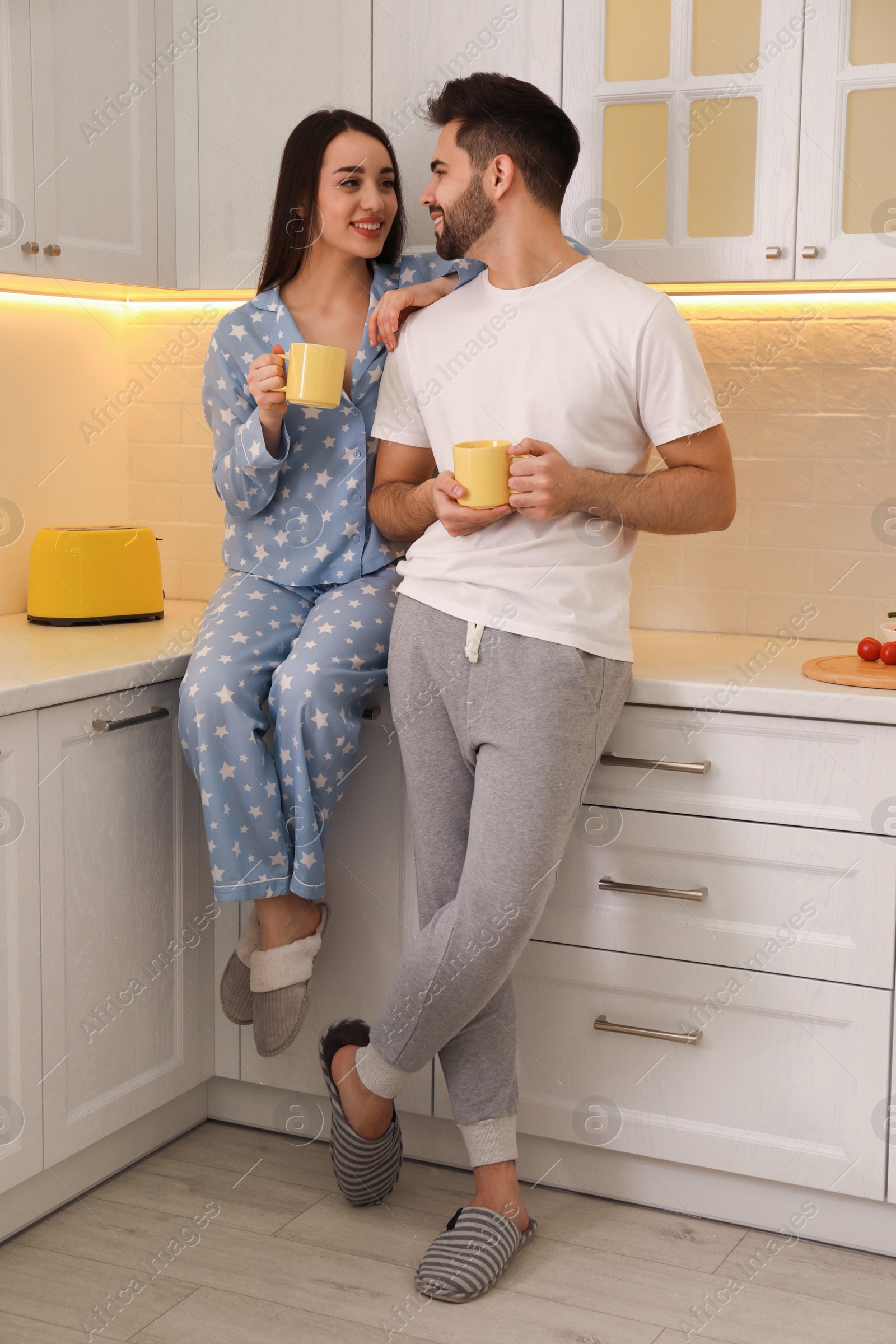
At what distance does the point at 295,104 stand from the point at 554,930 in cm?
153

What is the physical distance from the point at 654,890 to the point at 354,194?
120 centimetres

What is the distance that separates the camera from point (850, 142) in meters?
2.05

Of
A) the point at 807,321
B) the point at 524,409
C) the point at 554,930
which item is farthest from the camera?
the point at 807,321

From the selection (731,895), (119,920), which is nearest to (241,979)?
(119,920)

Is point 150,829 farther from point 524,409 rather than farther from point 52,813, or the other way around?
point 524,409

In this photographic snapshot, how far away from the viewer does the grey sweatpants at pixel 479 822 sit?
1.81m

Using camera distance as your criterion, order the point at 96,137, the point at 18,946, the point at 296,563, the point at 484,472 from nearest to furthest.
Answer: the point at 484,472 < the point at 18,946 < the point at 296,563 < the point at 96,137

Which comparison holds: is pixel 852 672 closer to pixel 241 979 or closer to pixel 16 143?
pixel 241 979

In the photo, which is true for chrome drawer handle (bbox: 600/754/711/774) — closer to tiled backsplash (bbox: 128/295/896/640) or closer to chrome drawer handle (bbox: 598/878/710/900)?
chrome drawer handle (bbox: 598/878/710/900)

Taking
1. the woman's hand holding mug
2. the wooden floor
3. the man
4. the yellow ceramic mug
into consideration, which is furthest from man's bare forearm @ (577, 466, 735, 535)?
the wooden floor

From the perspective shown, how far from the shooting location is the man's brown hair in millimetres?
1937

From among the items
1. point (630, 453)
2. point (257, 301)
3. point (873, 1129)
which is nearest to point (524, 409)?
point (630, 453)

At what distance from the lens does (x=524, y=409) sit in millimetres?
1894

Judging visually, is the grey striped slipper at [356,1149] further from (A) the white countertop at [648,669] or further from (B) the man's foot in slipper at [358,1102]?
(A) the white countertop at [648,669]
